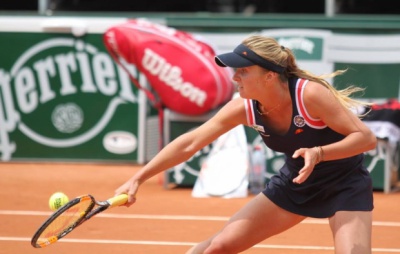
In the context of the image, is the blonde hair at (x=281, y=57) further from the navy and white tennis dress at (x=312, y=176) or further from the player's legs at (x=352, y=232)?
the player's legs at (x=352, y=232)

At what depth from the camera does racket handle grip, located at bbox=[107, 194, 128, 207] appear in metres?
4.63

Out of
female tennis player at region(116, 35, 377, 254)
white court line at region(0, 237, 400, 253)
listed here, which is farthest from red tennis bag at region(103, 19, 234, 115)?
female tennis player at region(116, 35, 377, 254)

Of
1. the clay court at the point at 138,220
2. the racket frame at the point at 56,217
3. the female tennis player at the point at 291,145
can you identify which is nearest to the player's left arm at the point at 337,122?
the female tennis player at the point at 291,145

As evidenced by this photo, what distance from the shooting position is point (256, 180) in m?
9.09

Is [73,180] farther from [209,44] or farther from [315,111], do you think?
[315,111]

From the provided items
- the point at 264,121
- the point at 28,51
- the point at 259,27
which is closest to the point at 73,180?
the point at 28,51

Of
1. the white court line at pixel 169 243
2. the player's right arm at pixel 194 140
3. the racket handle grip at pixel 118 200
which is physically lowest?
the white court line at pixel 169 243

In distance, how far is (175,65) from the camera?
911cm

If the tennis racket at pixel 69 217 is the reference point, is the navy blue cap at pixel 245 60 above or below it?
above

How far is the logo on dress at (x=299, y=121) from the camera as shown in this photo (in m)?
4.72

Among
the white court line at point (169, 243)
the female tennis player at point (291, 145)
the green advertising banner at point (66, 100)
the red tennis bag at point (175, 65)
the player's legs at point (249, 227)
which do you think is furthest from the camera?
the green advertising banner at point (66, 100)

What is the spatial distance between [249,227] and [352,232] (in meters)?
0.56

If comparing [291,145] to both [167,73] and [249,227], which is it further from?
[167,73]

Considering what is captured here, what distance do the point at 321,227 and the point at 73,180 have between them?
3.23m
